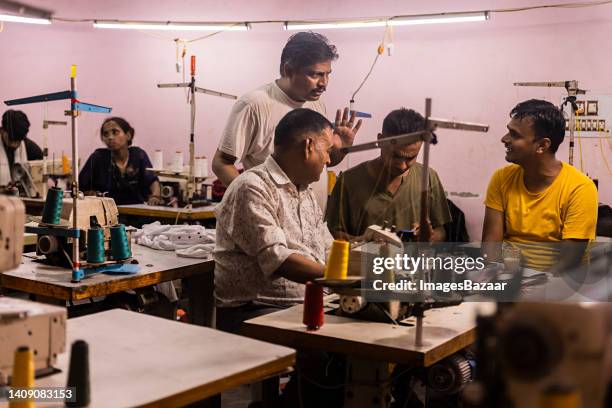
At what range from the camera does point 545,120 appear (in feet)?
11.0

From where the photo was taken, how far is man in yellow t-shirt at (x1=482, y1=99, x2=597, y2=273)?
3.17m

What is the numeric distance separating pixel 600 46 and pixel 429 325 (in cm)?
446

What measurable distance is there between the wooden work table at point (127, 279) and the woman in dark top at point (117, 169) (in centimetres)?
233

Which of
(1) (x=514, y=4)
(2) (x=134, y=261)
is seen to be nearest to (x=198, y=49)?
(1) (x=514, y=4)

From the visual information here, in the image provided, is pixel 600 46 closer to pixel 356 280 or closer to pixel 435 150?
pixel 435 150

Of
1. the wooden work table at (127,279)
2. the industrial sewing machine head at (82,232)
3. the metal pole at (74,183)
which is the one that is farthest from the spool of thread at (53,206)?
the wooden work table at (127,279)

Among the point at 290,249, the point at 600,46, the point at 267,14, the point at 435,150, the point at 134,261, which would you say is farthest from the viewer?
the point at 267,14

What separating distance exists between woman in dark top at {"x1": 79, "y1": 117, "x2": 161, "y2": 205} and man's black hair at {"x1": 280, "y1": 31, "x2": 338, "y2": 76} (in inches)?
106

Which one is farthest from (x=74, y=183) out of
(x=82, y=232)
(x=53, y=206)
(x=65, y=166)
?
(x=65, y=166)

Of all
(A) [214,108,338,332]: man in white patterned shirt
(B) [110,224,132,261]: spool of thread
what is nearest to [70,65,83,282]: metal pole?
(B) [110,224,132,261]: spool of thread

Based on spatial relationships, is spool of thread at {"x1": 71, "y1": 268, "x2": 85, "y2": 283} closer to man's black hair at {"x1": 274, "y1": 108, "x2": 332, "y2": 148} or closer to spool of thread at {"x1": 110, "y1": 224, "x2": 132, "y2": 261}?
spool of thread at {"x1": 110, "y1": 224, "x2": 132, "y2": 261}

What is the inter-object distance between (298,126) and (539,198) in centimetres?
123

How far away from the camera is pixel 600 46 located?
19.3ft

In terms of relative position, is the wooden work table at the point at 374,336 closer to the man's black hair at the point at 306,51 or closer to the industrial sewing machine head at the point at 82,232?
the industrial sewing machine head at the point at 82,232
